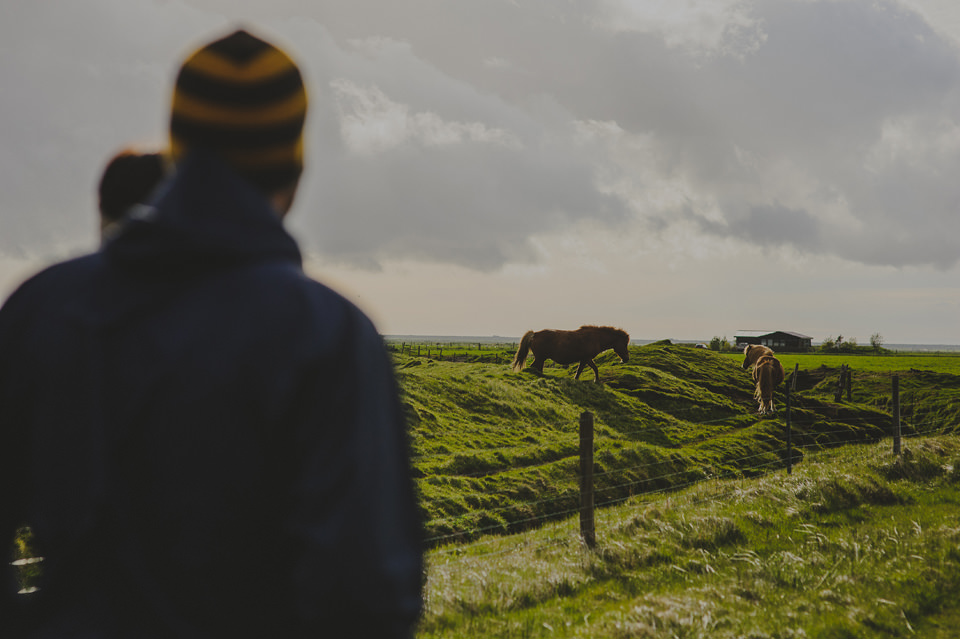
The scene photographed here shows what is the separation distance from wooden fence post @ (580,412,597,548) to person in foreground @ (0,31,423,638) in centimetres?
676

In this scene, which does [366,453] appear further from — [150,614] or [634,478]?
[634,478]

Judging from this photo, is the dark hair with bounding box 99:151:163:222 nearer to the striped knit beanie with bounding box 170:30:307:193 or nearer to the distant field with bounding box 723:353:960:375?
the striped knit beanie with bounding box 170:30:307:193

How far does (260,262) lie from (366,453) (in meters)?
0.40

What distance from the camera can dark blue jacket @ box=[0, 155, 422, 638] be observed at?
105 centimetres

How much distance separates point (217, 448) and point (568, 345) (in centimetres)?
2323

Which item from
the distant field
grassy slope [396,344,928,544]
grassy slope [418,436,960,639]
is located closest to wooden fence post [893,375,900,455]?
grassy slope [396,344,928,544]

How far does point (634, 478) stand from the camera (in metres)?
13.8

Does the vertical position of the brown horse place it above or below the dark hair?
below

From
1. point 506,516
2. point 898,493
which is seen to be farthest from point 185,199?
point 898,493

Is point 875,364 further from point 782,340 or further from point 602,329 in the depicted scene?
point 782,340

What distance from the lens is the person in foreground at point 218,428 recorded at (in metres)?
1.06

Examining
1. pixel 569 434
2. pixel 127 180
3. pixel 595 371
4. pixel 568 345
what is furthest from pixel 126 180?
pixel 568 345

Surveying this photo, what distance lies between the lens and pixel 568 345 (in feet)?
78.6

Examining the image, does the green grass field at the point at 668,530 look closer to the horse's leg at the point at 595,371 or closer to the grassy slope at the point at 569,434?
the grassy slope at the point at 569,434
